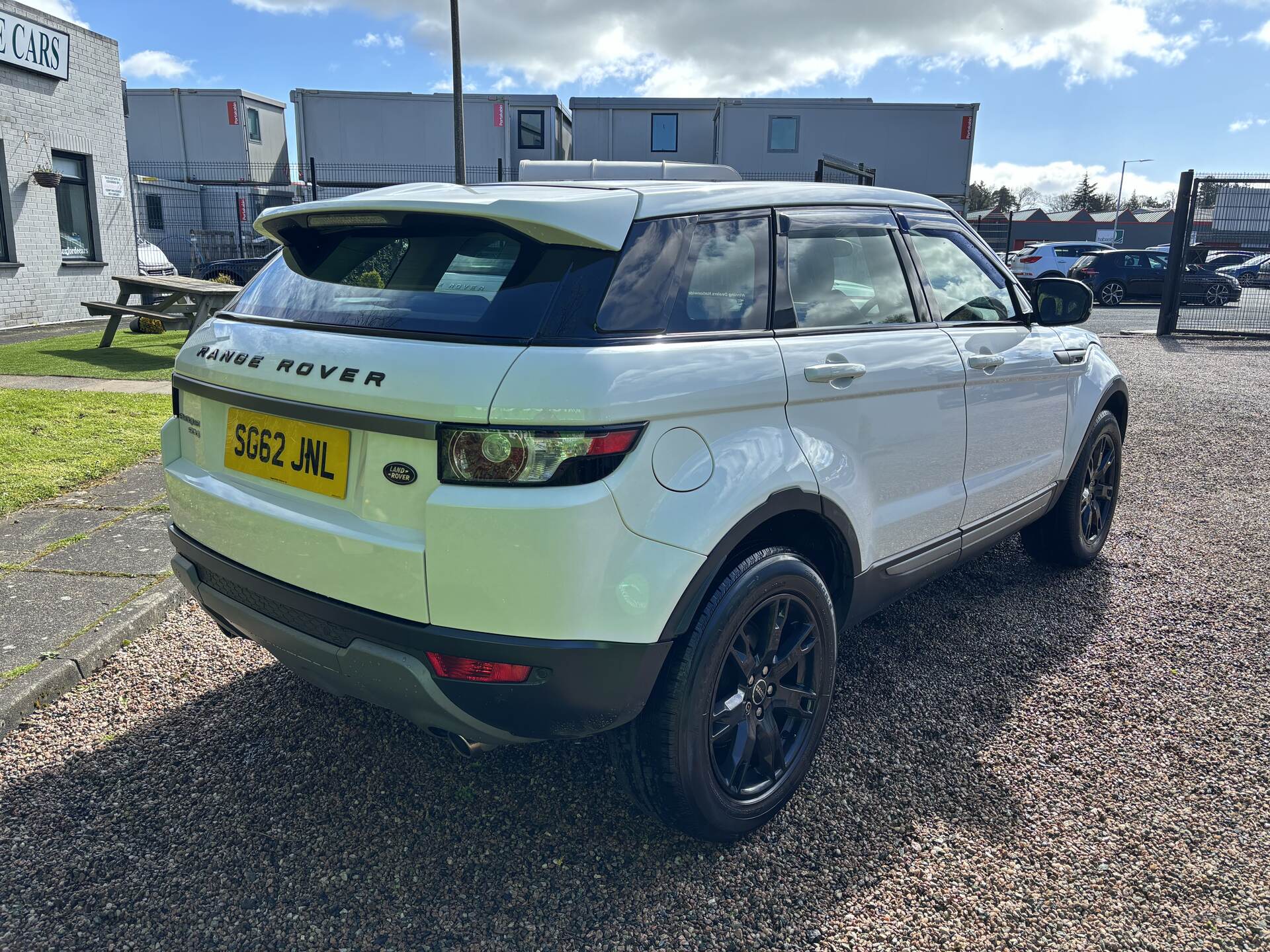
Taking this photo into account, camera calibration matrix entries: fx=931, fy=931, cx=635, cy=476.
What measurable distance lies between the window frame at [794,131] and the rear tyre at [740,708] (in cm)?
2989

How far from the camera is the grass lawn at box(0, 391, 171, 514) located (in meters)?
5.39

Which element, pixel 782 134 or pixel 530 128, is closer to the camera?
pixel 530 128

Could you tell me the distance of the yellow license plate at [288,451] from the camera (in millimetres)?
2264

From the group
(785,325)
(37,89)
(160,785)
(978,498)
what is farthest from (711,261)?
(37,89)

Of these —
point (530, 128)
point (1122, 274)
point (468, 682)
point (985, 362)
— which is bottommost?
point (468, 682)

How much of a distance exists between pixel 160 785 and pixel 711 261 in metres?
2.20

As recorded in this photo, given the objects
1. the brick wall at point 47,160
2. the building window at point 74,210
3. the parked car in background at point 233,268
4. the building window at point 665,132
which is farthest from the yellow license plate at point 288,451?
the building window at point 665,132

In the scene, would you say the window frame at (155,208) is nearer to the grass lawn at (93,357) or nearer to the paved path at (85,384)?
the grass lawn at (93,357)

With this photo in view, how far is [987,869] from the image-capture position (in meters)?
2.46

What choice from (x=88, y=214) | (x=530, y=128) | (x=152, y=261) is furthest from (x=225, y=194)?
(x=88, y=214)

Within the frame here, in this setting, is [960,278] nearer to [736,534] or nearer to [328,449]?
[736,534]

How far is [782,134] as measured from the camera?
30156 mm

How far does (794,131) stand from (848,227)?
1156 inches

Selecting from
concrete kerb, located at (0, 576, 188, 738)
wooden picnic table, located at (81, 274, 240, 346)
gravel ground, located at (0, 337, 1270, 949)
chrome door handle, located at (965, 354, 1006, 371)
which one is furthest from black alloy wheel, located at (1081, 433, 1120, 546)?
wooden picnic table, located at (81, 274, 240, 346)
